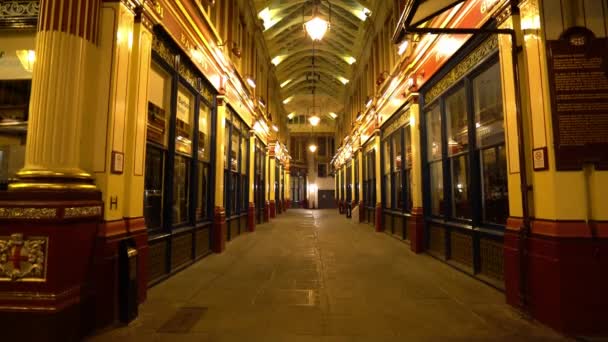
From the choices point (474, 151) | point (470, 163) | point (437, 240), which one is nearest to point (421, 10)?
point (474, 151)

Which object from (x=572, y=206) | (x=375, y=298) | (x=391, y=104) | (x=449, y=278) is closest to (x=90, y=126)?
(x=375, y=298)

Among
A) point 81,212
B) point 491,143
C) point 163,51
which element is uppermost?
point 163,51

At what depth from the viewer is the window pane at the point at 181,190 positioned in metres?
5.52

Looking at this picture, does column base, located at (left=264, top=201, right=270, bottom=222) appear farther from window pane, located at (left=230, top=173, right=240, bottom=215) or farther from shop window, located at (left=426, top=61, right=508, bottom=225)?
shop window, located at (left=426, top=61, right=508, bottom=225)

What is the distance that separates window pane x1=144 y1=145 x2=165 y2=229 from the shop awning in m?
3.84

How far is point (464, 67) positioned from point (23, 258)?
6.23 meters

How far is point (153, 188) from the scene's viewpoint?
15.6 feet

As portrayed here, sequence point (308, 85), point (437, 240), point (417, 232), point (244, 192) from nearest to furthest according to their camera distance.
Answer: point (437, 240) → point (417, 232) → point (244, 192) → point (308, 85)

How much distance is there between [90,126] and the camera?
10.6 feet

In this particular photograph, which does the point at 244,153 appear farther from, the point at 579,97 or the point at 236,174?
the point at 579,97

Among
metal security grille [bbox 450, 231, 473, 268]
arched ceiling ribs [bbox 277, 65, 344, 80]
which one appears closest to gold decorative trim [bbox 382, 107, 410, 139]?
metal security grille [bbox 450, 231, 473, 268]

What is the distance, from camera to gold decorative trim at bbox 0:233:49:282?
268cm

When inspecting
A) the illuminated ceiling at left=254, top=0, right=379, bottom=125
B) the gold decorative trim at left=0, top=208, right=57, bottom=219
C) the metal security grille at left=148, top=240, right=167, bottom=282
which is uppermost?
the illuminated ceiling at left=254, top=0, right=379, bottom=125

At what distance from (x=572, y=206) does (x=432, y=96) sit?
13.6 ft
